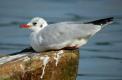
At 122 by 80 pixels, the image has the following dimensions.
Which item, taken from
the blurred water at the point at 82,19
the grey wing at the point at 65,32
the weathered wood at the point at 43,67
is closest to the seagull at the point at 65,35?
the grey wing at the point at 65,32

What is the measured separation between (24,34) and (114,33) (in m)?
2.36

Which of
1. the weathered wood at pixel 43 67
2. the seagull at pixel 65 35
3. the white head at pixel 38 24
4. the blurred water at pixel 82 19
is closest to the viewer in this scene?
the weathered wood at pixel 43 67

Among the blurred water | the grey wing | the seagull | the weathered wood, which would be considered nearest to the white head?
the seagull

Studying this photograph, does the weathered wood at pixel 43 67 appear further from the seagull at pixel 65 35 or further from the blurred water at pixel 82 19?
the blurred water at pixel 82 19

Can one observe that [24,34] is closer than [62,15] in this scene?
Yes

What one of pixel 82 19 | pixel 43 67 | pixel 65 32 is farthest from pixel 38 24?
pixel 82 19

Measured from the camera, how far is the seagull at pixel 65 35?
12945mm

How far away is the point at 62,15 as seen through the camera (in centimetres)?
2334

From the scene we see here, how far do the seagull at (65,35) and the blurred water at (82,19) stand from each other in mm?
3444

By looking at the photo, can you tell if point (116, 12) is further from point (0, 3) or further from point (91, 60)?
point (91, 60)

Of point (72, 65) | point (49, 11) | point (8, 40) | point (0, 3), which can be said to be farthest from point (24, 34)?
point (72, 65)

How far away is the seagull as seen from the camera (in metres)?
12.9

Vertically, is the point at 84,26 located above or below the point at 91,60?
above

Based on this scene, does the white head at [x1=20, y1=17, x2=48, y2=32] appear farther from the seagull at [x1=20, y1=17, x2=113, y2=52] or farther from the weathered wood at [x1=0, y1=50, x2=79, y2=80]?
the weathered wood at [x1=0, y1=50, x2=79, y2=80]
